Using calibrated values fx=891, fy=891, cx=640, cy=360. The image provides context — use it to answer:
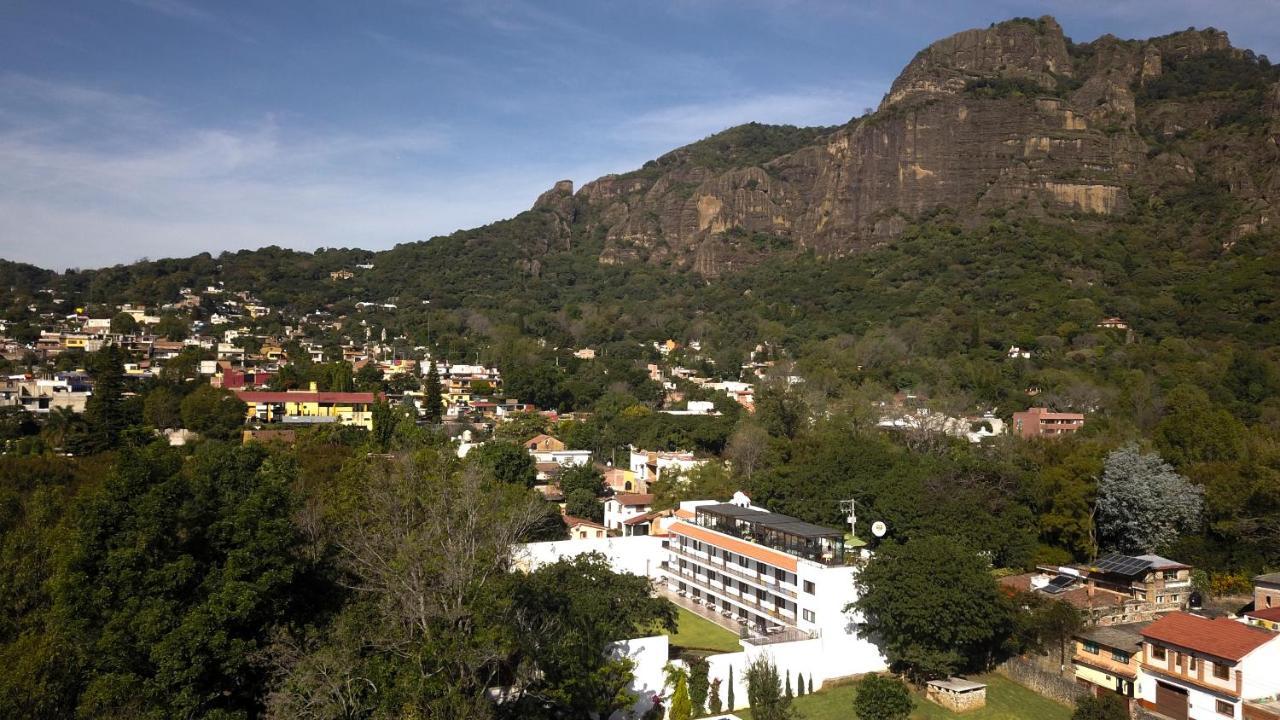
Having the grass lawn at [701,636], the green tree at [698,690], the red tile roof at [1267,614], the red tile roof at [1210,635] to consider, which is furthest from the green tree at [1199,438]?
the green tree at [698,690]

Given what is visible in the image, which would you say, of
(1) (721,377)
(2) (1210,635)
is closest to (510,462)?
(2) (1210,635)

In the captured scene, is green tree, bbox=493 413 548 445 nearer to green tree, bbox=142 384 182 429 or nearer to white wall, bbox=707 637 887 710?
green tree, bbox=142 384 182 429

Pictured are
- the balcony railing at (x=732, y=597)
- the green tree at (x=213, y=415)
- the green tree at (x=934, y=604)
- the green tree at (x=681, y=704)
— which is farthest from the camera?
the green tree at (x=213, y=415)

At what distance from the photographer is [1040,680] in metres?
22.5

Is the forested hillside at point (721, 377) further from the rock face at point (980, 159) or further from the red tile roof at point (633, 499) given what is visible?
the red tile roof at point (633, 499)

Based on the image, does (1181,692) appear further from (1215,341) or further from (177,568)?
(1215,341)

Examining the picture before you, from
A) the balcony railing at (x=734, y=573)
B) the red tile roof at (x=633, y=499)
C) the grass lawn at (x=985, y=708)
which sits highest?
the red tile roof at (x=633, y=499)

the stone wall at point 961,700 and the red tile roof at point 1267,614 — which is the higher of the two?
the red tile roof at point 1267,614

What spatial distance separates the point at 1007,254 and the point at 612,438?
50.7m

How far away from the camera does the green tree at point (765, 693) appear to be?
19.1 metres

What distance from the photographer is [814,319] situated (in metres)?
89.6

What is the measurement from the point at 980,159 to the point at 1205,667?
86.5 metres

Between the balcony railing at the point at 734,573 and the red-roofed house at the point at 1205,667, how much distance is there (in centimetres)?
885

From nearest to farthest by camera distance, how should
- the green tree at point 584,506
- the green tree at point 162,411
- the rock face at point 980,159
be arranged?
the green tree at point 584,506, the green tree at point 162,411, the rock face at point 980,159
